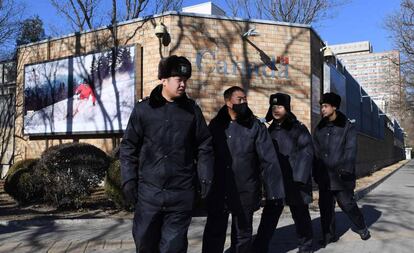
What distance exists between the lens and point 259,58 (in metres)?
14.1

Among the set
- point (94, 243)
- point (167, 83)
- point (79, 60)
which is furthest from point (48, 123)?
point (167, 83)

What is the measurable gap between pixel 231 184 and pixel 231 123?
644mm

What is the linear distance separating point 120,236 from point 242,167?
2839 millimetres

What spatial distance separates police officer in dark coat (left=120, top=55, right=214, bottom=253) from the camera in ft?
13.2

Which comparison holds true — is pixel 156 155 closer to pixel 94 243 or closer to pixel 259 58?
pixel 94 243

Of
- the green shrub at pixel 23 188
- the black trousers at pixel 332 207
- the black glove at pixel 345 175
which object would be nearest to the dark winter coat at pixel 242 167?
the black glove at pixel 345 175

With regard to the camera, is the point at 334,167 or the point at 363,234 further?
the point at 363,234

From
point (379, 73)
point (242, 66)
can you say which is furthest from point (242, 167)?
point (379, 73)

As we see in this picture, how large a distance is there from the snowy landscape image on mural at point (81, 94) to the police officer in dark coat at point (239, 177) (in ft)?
29.2

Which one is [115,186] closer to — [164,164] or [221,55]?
[164,164]

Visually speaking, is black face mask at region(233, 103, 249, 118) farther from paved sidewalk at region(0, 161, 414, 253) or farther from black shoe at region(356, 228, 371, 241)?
black shoe at region(356, 228, 371, 241)

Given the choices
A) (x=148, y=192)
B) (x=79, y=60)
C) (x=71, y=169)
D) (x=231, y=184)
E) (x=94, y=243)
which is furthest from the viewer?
(x=79, y=60)

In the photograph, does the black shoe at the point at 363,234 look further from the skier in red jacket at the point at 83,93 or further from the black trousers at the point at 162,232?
the skier in red jacket at the point at 83,93

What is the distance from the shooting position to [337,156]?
671 cm
